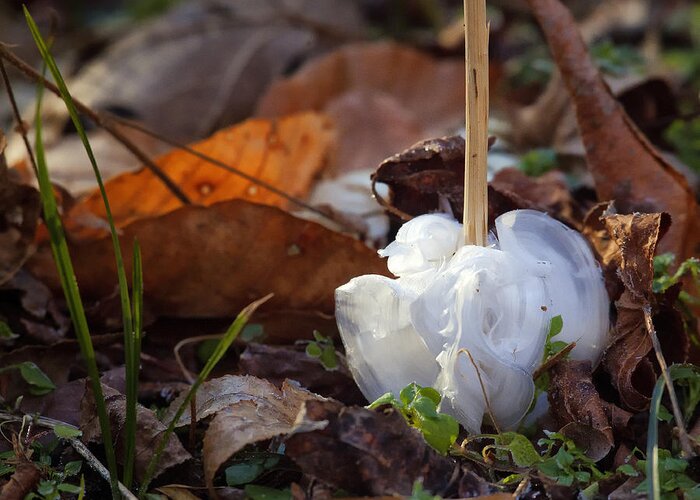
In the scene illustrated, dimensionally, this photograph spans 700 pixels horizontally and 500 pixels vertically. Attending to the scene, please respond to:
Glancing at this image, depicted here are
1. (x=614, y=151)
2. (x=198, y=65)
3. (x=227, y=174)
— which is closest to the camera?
(x=614, y=151)

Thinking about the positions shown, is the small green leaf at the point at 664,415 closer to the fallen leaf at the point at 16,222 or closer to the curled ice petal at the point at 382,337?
the curled ice petal at the point at 382,337

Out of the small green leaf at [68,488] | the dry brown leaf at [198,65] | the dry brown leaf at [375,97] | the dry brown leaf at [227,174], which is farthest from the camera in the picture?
the dry brown leaf at [198,65]

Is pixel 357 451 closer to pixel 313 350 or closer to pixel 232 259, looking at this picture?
pixel 313 350

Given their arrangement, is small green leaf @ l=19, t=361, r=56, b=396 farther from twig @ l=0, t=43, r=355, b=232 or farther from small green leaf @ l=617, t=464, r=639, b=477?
small green leaf @ l=617, t=464, r=639, b=477

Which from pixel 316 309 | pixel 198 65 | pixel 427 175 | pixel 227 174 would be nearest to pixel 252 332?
pixel 316 309

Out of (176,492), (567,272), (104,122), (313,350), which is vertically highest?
(104,122)

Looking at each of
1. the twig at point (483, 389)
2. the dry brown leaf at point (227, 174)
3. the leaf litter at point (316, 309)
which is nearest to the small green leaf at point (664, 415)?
the leaf litter at point (316, 309)

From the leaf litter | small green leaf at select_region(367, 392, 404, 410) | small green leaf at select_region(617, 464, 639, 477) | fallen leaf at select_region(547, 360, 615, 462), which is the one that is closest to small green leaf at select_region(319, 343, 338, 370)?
the leaf litter
